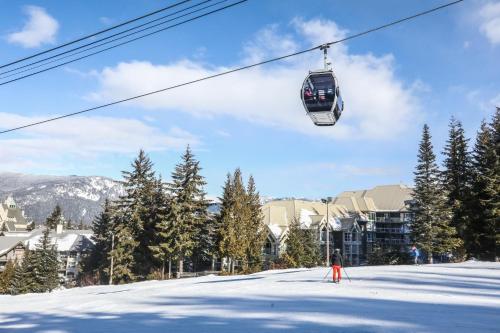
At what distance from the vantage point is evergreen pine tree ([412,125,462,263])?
→ 49.9 m

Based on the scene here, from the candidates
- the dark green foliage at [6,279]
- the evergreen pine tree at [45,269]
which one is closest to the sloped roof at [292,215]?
the evergreen pine tree at [45,269]

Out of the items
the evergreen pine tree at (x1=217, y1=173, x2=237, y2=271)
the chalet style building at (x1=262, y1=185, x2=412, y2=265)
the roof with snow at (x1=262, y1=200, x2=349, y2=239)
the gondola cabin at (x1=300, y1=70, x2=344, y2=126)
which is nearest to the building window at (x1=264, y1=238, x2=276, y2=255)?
the chalet style building at (x1=262, y1=185, x2=412, y2=265)

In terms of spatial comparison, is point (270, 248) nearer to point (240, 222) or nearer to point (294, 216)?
point (294, 216)

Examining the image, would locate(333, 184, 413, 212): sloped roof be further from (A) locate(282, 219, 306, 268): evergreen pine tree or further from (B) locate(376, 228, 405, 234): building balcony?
(A) locate(282, 219, 306, 268): evergreen pine tree

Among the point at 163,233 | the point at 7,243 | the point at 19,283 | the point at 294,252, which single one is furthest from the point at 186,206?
the point at 7,243

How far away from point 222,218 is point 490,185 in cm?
2925

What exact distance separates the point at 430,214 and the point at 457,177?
18.4 ft

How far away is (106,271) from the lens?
176 feet

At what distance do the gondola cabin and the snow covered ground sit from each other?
22.5 ft

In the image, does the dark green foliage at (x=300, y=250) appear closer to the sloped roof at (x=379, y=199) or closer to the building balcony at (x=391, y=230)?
the building balcony at (x=391, y=230)

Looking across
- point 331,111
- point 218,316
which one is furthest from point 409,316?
point 331,111

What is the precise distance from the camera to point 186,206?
52.1 meters

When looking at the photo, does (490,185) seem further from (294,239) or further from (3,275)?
(3,275)

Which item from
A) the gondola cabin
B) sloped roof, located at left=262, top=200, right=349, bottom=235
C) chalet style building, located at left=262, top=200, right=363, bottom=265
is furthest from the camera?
sloped roof, located at left=262, top=200, right=349, bottom=235
